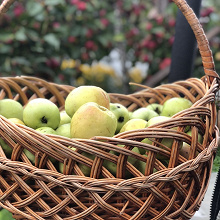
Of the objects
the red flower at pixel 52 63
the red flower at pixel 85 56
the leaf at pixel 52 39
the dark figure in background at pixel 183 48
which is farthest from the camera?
the red flower at pixel 85 56

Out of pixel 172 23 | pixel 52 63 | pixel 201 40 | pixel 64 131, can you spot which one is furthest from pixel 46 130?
pixel 172 23

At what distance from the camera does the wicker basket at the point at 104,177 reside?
2.61ft

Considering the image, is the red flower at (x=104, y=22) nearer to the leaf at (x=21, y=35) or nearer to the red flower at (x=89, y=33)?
the red flower at (x=89, y=33)

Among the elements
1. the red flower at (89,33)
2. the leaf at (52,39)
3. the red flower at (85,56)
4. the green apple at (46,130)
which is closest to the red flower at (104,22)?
the red flower at (89,33)

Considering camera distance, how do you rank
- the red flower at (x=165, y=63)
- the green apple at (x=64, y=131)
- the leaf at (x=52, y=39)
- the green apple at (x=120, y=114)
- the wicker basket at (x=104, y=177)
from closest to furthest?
the wicker basket at (x=104, y=177)
the green apple at (x=64, y=131)
the green apple at (x=120, y=114)
the leaf at (x=52, y=39)
the red flower at (x=165, y=63)

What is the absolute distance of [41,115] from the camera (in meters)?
1.05

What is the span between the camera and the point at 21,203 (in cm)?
86

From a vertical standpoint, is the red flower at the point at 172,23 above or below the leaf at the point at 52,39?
above

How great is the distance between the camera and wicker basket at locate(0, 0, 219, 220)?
0.79 m

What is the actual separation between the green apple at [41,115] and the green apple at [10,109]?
89mm

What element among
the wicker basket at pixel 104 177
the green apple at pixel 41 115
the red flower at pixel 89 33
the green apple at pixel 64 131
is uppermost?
the red flower at pixel 89 33

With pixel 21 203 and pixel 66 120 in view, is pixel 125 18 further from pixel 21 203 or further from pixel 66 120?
pixel 21 203

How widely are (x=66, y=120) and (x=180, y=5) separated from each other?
0.54m

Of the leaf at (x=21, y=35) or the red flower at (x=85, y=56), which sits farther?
the red flower at (x=85, y=56)
